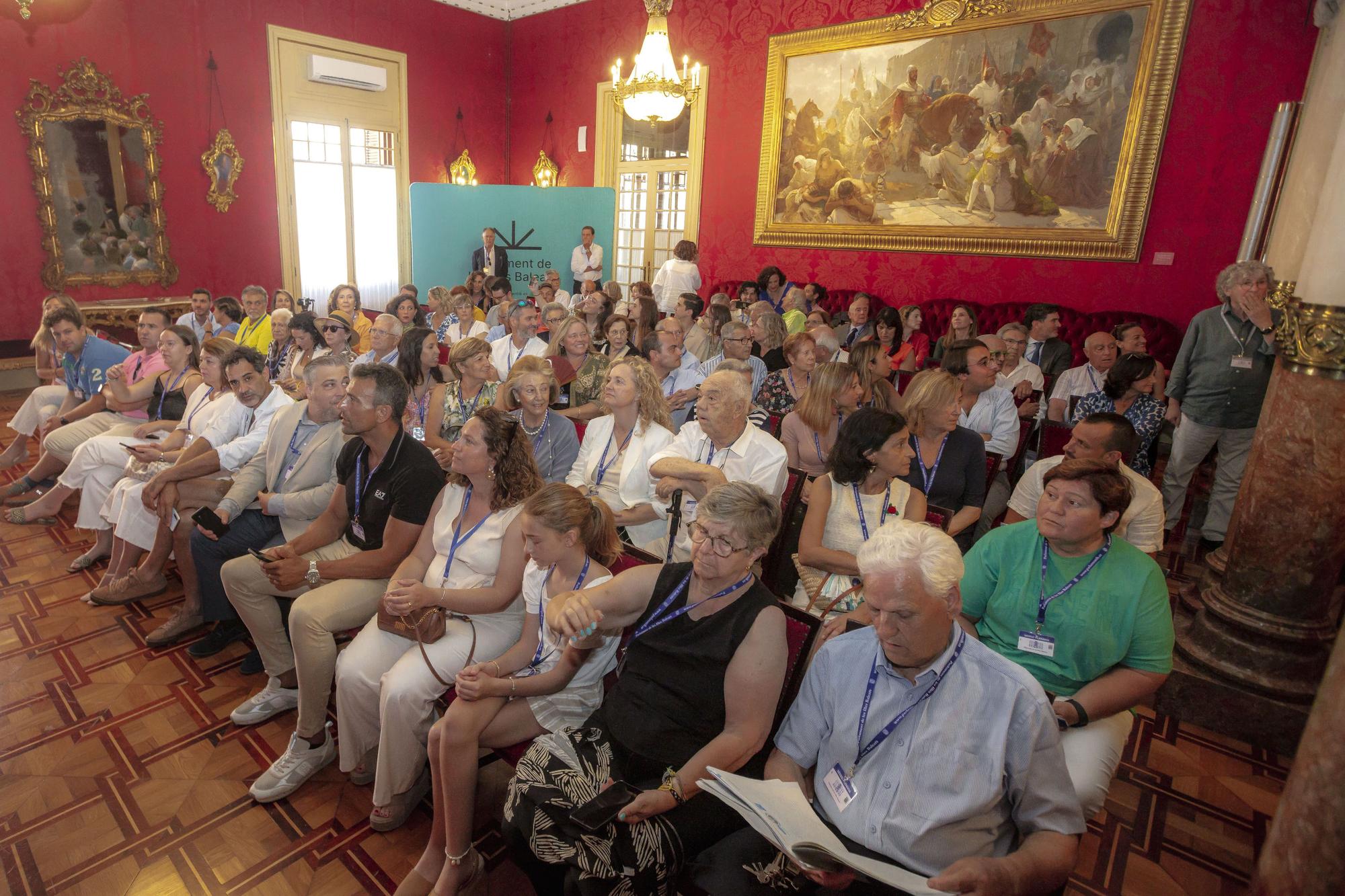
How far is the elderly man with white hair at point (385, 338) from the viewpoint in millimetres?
5445

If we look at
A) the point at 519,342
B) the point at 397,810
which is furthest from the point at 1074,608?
the point at 519,342

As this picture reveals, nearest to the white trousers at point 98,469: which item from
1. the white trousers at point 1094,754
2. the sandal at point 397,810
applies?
the sandal at point 397,810

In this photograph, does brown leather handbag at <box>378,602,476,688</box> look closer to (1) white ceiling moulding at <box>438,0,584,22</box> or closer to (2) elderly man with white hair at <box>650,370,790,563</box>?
(2) elderly man with white hair at <box>650,370,790,563</box>

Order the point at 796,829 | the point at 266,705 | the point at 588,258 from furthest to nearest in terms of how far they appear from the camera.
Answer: the point at 588,258, the point at 266,705, the point at 796,829

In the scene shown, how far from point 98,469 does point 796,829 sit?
4752 millimetres

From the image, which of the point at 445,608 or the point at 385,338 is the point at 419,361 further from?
the point at 445,608

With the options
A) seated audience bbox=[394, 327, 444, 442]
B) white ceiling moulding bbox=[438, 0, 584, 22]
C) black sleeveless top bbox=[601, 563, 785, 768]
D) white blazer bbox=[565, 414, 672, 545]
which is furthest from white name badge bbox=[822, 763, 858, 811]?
white ceiling moulding bbox=[438, 0, 584, 22]

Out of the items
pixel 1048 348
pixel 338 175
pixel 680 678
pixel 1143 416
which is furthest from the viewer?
pixel 338 175

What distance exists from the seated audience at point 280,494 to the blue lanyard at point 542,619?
4.98 feet

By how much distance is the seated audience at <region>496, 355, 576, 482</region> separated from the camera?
11.9 ft

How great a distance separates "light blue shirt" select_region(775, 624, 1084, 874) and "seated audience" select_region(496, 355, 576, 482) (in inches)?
92.6

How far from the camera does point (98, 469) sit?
4.35 metres

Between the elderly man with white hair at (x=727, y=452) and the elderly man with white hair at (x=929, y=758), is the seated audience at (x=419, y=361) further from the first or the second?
the elderly man with white hair at (x=929, y=758)

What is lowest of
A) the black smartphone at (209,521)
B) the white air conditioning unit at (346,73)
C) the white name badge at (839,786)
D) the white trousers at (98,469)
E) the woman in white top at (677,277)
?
the white trousers at (98,469)
